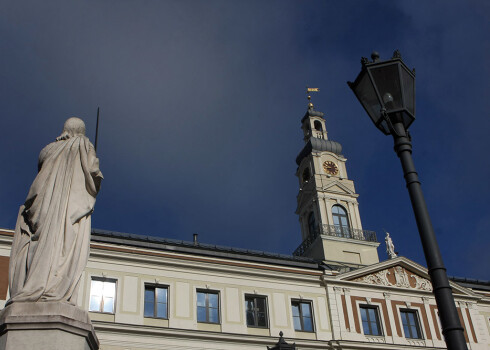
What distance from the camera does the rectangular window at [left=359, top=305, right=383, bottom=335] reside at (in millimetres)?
31469

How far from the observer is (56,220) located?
23.3 feet

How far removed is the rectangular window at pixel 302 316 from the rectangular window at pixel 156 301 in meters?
7.20

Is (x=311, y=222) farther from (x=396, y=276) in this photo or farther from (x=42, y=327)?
(x=42, y=327)

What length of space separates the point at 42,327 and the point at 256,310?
2455cm

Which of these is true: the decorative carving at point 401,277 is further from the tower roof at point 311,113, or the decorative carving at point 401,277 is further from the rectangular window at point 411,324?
the tower roof at point 311,113

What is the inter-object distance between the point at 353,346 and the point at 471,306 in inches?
373

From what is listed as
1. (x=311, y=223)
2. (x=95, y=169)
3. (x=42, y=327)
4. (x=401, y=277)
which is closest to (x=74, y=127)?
(x=95, y=169)

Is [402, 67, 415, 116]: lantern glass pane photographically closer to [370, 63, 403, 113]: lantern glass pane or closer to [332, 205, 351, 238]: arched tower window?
[370, 63, 403, 113]: lantern glass pane

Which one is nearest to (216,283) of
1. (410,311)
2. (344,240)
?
(410,311)

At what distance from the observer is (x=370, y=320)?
31844 mm

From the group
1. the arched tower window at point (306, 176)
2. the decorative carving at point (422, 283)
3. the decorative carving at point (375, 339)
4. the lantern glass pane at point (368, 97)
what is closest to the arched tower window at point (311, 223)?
the arched tower window at point (306, 176)

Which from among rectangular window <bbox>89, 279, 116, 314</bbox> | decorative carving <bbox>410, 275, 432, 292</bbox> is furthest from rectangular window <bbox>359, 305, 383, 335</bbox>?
rectangular window <bbox>89, 279, 116, 314</bbox>

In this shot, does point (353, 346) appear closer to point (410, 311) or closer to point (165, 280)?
point (410, 311)

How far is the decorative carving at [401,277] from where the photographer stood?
33656 millimetres
